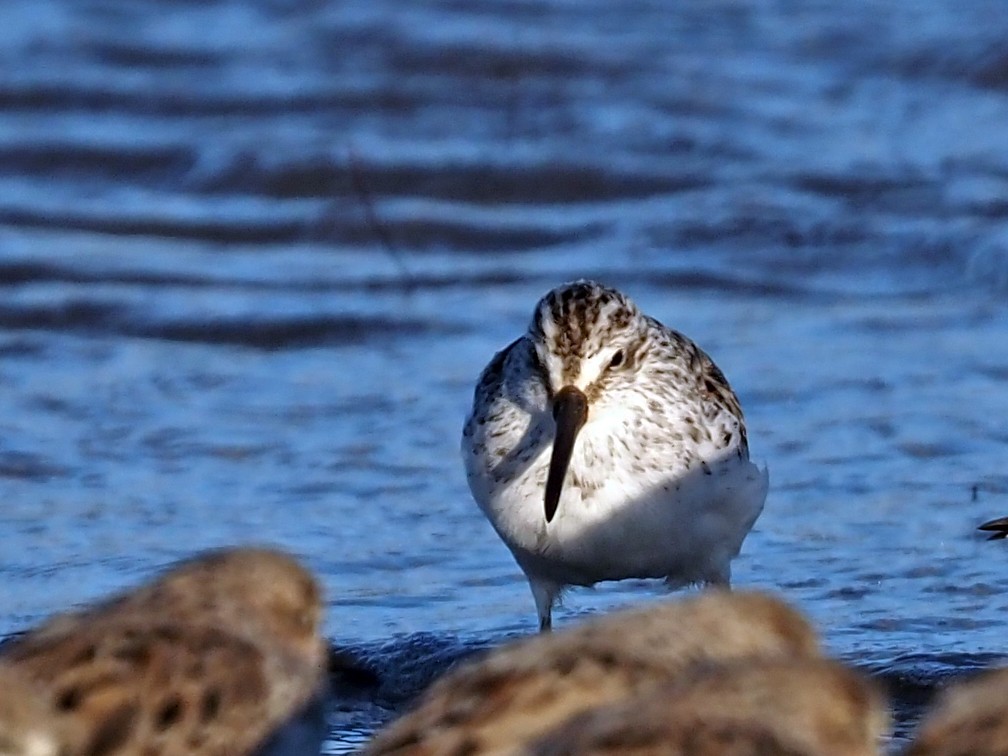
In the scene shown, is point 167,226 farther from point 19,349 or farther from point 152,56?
point 152,56

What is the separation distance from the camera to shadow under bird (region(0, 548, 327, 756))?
13.5 ft

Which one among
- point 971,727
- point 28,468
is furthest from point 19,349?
point 971,727

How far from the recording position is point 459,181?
13.7 meters

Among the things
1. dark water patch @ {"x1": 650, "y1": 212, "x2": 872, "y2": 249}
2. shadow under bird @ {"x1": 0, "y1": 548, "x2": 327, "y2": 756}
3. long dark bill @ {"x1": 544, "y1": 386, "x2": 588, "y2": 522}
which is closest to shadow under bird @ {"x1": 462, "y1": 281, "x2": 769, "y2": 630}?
long dark bill @ {"x1": 544, "y1": 386, "x2": 588, "y2": 522}

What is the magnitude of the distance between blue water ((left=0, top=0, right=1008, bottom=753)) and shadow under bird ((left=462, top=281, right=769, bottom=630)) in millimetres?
337

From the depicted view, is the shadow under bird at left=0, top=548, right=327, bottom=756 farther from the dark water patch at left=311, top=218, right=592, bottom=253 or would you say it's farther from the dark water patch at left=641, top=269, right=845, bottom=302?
the dark water patch at left=311, top=218, right=592, bottom=253

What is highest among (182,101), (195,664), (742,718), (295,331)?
(742,718)

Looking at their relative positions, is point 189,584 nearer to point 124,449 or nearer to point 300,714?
point 300,714

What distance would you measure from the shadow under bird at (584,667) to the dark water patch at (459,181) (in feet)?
29.6

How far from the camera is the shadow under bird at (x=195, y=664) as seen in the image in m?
4.11

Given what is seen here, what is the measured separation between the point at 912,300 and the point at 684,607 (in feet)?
23.0

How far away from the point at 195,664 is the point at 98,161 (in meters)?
10.3

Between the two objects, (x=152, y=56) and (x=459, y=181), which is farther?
(x=152, y=56)

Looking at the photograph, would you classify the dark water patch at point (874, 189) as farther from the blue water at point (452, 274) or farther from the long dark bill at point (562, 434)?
the long dark bill at point (562, 434)
